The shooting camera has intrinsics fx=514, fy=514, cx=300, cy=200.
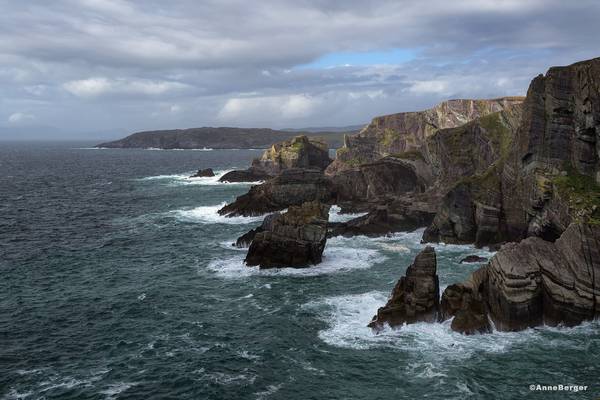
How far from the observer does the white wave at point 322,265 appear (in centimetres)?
5675

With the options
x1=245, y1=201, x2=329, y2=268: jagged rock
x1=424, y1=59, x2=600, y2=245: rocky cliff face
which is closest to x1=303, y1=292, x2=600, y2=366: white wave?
x1=424, y1=59, x2=600, y2=245: rocky cliff face

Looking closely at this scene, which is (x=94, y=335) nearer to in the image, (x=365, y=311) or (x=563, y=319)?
(x=365, y=311)

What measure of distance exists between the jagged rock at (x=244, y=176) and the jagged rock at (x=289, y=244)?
86145mm

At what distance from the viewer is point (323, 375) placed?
3375 centimetres

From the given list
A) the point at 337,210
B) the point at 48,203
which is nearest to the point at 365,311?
the point at 337,210

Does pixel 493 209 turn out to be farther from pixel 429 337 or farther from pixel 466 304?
pixel 429 337

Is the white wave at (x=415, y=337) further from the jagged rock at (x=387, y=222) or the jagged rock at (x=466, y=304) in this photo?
Result: the jagged rock at (x=387, y=222)

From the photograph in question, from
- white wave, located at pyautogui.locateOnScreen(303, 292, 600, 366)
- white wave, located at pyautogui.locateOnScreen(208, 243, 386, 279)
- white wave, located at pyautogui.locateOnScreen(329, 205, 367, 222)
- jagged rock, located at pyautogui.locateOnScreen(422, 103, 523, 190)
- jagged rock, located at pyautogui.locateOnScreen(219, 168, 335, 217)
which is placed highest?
jagged rock, located at pyautogui.locateOnScreen(422, 103, 523, 190)

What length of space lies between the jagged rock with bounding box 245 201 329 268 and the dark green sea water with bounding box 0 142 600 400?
1640 mm

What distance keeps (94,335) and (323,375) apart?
1910 cm

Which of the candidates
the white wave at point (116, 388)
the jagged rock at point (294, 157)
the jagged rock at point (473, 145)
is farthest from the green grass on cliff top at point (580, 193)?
the jagged rock at point (294, 157)

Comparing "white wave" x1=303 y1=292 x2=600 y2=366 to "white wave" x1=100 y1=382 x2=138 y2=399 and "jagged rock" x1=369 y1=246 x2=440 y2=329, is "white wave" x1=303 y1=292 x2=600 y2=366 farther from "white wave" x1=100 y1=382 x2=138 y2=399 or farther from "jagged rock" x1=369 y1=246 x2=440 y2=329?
"white wave" x1=100 y1=382 x2=138 y2=399

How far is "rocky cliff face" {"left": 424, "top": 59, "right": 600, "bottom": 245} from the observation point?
51.0 m

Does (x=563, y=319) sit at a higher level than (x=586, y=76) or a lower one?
lower
